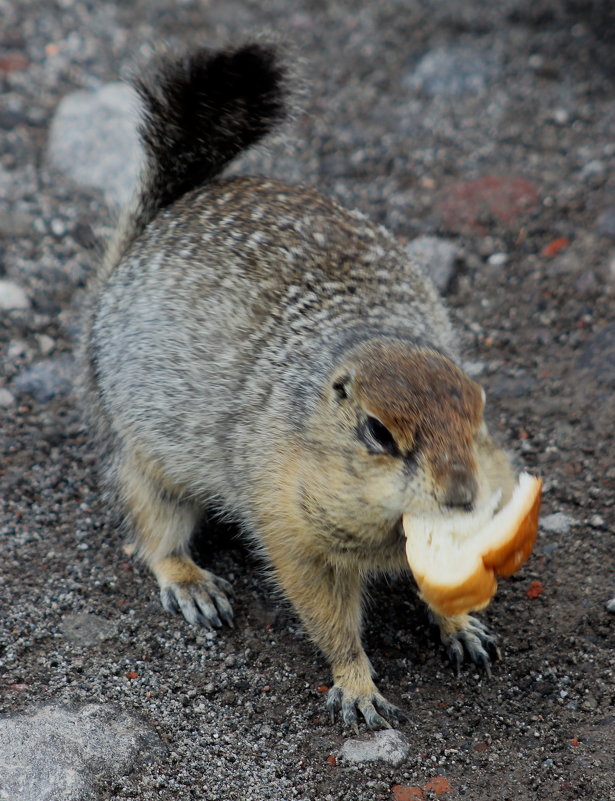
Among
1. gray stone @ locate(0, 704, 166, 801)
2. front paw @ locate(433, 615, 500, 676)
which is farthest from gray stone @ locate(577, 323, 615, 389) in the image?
gray stone @ locate(0, 704, 166, 801)

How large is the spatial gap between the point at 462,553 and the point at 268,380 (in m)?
1.21

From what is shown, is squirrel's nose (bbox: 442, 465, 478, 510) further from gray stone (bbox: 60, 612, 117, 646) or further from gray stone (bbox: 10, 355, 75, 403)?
gray stone (bbox: 10, 355, 75, 403)

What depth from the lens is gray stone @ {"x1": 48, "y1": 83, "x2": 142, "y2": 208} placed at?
6266mm

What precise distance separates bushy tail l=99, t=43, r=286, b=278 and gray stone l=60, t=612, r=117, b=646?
1809 millimetres

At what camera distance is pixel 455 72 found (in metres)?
6.97

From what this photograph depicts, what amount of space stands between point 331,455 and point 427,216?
3.11 meters

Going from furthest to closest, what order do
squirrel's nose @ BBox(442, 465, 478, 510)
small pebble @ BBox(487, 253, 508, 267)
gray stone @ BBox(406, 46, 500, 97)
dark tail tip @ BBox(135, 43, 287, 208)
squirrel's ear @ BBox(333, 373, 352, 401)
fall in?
gray stone @ BBox(406, 46, 500, 97) → small pebble @ BBox(487, 253, 508, 267) → dark tail tip @ BBox(135, 43, 287, 208) → squirrel's ear @ BBox(333, 373, 352, 401) → squirrel's nose @ BBox(442, 465, 478, 510)

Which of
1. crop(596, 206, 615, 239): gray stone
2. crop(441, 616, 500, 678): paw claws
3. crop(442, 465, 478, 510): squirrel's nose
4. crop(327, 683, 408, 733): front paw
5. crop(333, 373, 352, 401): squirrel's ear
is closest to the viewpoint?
crop(442, 465, 478, 510): squirrel's nose

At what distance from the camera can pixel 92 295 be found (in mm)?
4797

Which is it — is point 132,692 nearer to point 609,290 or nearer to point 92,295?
point 92,295

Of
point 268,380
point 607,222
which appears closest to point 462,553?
point 268,380

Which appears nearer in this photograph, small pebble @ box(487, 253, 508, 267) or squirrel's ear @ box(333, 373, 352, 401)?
squirrel's ear @ box(333, 373, 352, 401)

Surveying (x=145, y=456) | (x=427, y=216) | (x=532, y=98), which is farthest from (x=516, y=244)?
(x=145, y=456)

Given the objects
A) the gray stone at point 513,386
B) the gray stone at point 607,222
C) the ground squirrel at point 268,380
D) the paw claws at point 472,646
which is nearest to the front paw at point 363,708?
the ground squirrel at point 268,380
